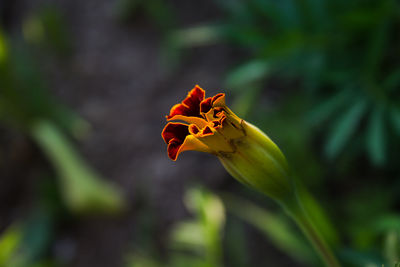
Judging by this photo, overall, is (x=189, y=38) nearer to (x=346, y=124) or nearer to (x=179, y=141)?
(x=346, y=124)

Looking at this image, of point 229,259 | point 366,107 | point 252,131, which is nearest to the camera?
point 252,131

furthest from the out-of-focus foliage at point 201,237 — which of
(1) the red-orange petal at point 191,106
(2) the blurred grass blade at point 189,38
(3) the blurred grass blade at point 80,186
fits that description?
(2) the blurred grass blade at point 189,38

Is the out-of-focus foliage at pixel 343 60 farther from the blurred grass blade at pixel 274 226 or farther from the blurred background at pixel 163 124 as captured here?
the blurred grass blade at pixel 274 226

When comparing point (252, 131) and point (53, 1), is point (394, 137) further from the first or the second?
point (53, 1)

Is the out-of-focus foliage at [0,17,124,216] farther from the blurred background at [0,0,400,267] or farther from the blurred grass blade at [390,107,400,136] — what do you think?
the blurred grass blade at [390,107,400,136]

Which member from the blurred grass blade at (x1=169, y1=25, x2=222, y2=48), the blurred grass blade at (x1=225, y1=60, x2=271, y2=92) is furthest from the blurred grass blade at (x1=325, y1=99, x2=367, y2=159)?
the blurred grass blade at (x1=169, y1=25, x2=222, y2=48)

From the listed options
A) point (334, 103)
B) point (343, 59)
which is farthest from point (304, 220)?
point (343, 59)

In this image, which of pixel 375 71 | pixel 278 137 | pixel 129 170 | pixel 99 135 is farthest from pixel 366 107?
pixel 99 135
